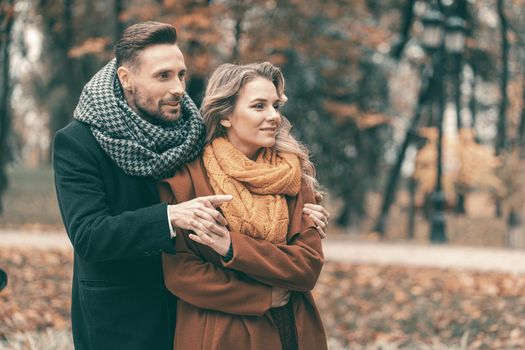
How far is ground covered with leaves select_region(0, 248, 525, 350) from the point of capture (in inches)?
258

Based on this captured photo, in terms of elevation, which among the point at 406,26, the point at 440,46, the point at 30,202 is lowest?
the point at 30,202

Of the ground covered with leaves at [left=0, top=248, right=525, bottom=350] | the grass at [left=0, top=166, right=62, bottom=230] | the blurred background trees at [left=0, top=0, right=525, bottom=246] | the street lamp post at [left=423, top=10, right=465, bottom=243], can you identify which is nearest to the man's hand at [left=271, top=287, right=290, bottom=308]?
the ground covered with leaves at [left=0, top=248, right=525, bottom=350]

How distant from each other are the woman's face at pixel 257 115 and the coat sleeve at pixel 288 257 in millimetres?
308

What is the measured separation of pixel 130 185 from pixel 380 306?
5.85m

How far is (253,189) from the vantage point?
9.82 feet

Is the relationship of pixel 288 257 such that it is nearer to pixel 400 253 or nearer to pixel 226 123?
Result: pixel 226 123

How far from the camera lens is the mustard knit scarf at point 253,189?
2947 mm

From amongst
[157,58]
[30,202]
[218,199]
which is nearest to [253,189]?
[218,199]

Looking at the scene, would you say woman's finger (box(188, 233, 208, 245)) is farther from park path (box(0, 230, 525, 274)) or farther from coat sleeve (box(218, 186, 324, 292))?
park path (box(0, 230, 525, 274))

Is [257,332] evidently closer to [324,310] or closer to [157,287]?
[157,287]

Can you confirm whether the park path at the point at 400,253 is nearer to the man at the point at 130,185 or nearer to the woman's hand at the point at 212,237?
the man at the point at 130,185

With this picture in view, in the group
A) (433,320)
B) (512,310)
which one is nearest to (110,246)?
(433,320)

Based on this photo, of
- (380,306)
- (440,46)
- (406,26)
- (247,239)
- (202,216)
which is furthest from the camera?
(406,26)

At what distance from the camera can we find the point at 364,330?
24.0 ft
